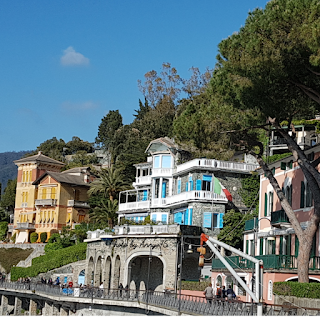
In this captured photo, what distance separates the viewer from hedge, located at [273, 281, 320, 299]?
24359 mm

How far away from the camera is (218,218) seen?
4944 cm

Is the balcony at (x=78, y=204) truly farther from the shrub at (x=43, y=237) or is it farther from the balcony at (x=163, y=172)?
the balcony at (x=163, y=172)

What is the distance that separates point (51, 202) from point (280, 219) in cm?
4840

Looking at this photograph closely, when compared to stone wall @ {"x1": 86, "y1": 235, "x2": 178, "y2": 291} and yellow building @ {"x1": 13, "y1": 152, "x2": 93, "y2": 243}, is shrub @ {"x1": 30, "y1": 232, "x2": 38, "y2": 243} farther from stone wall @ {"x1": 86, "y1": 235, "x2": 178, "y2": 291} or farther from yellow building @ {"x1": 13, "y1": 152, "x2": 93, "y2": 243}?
stone wall @ {"x1": 86, "y1": 235, "x2": 178, "y2": 291}

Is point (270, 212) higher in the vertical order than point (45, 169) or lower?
lower

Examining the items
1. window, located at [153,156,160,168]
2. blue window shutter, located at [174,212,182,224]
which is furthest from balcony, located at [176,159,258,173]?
window, located at [153,156,160,168]

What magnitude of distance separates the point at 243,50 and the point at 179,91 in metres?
60.2

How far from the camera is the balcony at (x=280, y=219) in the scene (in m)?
32.9

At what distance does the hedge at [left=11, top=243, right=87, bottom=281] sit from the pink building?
64.0 ft

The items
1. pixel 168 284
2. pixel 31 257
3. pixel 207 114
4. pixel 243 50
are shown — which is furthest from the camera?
pixel 31 257

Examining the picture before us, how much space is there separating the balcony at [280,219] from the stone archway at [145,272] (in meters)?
14.8

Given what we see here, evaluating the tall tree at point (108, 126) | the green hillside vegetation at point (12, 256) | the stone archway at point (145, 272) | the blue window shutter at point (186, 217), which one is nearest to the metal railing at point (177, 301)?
the stone archway at point (145, 272)
